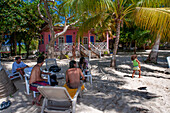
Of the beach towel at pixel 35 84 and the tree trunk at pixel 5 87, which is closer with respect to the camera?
the beach towel at pixel 35 84

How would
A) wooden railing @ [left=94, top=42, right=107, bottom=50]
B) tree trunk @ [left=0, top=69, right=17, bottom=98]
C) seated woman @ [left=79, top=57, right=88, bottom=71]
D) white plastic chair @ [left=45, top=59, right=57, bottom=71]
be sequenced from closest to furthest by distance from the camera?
1. tree trunk @ [left=0, top=69, right=17, bottom=98]
2. seated woman @ [left=79, top=57, right=88, bottom=71]
3. white plastic chair @ [left=45, top=59, right=57, bottom=71]
4. wooden railing @ [left=94, top=42, right=107, bottom=50]

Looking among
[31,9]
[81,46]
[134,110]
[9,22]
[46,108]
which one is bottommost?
[134,110]

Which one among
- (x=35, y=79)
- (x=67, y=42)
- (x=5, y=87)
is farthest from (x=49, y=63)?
(x=67, y=42)

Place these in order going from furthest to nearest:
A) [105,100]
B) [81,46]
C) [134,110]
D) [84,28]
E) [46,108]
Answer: [81,46], [84,28], [105,100], [134,110], [46,108]

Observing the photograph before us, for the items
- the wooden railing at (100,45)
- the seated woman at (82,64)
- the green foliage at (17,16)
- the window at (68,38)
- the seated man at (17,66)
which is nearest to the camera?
the seated woman at (82,64)

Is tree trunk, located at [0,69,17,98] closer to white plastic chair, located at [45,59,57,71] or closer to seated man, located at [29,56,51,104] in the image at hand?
seated man, located at [29,56,51,104]

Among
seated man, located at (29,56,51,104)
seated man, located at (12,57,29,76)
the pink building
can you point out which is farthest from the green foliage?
seated man, located at (29,56,51,104)

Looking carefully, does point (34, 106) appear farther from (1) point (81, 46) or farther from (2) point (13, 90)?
(1) point (81, 46)

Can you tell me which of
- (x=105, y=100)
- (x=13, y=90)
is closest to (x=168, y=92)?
(x=105, y=100)

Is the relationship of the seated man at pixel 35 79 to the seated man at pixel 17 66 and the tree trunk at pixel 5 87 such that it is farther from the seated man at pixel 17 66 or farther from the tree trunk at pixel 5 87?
the seated man at pixel 17 66

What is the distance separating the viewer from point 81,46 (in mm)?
15703

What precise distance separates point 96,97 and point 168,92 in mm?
2381

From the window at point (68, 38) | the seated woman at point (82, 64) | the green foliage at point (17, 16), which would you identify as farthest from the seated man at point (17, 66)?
the window at point (68, 38)

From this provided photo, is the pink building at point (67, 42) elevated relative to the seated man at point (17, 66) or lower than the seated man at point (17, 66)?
elevated
